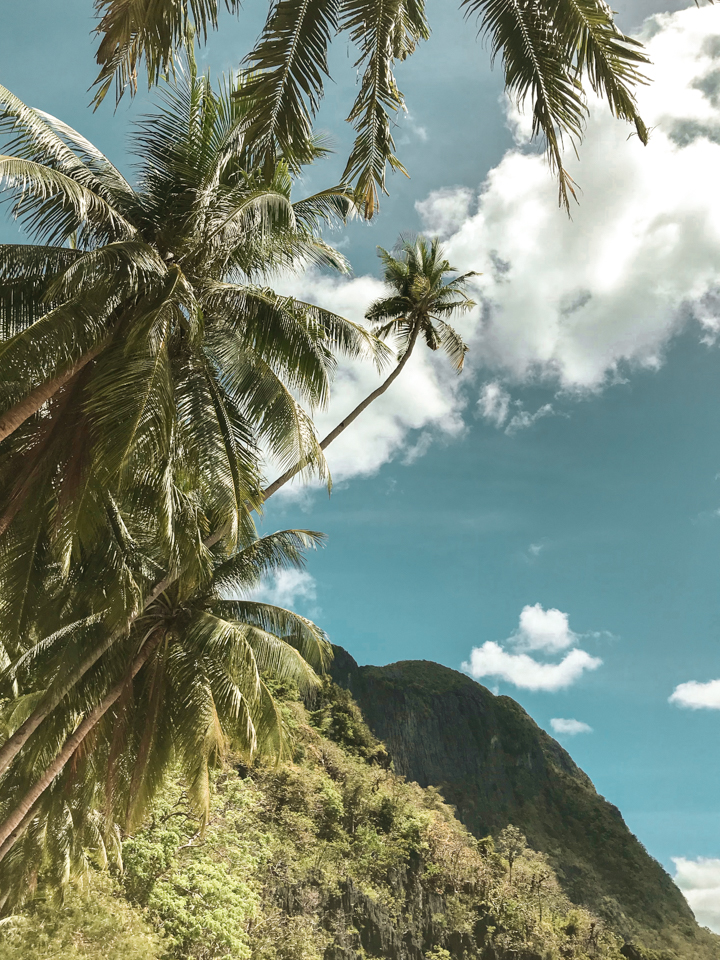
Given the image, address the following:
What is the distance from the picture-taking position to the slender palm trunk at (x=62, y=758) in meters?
8.35

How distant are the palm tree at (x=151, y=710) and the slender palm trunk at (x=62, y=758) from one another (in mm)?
18

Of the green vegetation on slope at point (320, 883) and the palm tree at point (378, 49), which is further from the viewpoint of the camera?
the green vegetation on slope at point (320, 883)

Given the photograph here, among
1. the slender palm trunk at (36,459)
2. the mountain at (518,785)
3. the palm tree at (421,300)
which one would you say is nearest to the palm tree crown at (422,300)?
the palm tree at (421,300)

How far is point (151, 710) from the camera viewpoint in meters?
9.82

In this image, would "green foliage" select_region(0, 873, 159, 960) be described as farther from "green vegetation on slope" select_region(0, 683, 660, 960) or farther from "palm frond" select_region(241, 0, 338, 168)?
"palm frond" select_region(241, 0, 338, 168)

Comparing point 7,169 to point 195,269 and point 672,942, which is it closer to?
point 195,269

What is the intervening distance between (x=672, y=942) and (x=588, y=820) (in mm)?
10080

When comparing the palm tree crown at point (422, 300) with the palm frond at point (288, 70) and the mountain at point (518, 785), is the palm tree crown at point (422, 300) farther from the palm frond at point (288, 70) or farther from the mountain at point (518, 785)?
the mountain at point (518, 785)

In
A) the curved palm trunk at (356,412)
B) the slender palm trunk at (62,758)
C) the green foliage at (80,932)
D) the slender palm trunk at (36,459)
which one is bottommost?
the green foliage at (80,932)

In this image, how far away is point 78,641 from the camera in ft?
31.1

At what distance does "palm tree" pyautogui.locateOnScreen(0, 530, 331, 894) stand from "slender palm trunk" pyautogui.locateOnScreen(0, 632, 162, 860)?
0.02m

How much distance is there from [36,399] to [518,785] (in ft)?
211

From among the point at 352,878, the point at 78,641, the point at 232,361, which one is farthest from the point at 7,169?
the point at 352,878

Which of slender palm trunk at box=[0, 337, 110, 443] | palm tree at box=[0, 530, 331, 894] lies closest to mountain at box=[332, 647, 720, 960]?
palm tree at box=[0, 530, 331, 894]
